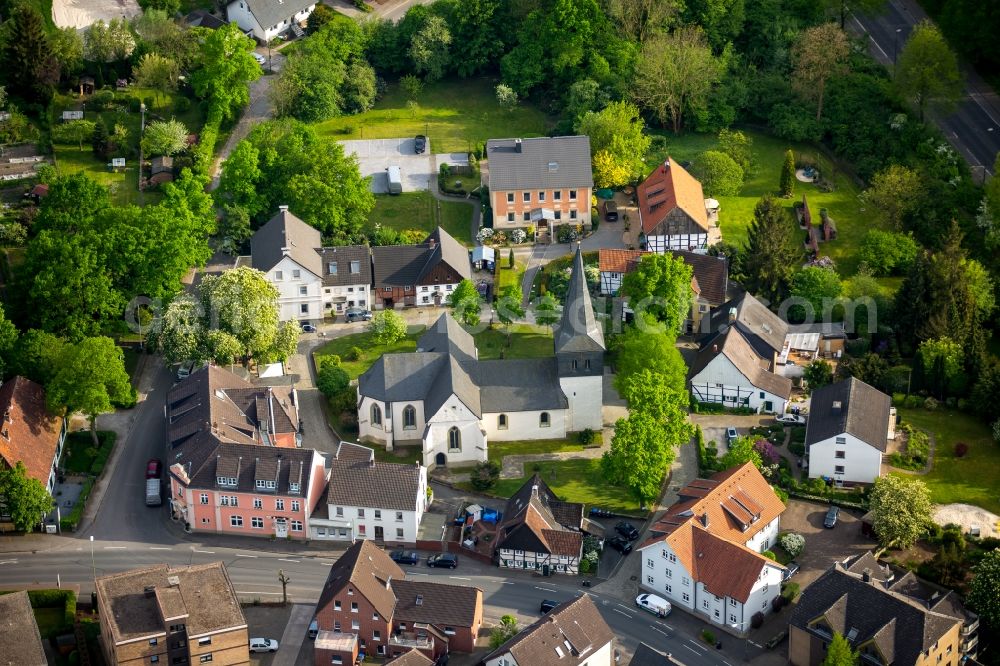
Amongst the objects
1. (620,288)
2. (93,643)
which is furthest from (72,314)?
(620,288)

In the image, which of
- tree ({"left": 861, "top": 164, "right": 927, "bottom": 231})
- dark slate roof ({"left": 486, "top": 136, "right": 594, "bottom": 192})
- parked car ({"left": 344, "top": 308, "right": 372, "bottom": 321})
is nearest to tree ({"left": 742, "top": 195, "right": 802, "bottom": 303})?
tree ({"left": 861, "top": 164, "right": 927, "bottom": 231})

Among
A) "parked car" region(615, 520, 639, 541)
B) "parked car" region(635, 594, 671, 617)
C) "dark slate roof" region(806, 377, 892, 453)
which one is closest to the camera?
"parked car" region(635, 594, 671, 617)

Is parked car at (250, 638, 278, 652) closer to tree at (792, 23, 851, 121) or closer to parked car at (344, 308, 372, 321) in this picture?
parked car at (344, 308, 372, 321)

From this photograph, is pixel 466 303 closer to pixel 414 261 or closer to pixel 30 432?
pixel 414 261

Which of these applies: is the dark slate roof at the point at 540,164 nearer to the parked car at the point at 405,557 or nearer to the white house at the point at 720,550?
the white house at the point at 720,550

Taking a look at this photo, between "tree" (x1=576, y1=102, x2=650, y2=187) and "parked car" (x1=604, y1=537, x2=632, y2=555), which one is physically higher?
"tree" (x1=576, y1=102, x2=650, y2=187)

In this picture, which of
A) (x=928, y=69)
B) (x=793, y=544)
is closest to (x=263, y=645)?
(x=793, y=544)

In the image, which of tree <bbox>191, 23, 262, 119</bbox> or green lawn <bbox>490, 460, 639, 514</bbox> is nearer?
green lawn <bbox>490, 460, 639, 514</bbox>
